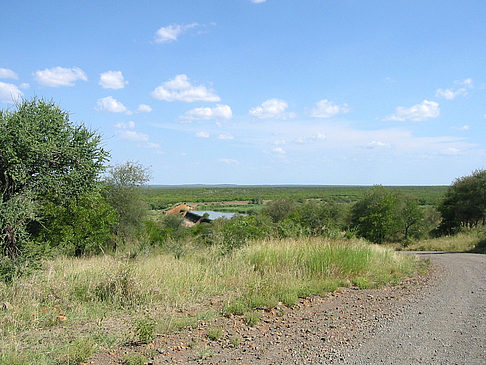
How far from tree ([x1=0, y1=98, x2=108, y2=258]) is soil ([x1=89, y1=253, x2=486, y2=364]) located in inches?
216

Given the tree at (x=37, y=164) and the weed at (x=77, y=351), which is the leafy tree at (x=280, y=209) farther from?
the weed at (x=77, y=351)

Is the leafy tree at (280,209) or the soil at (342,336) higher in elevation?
the soil at (342,336)

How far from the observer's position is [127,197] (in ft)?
88.7

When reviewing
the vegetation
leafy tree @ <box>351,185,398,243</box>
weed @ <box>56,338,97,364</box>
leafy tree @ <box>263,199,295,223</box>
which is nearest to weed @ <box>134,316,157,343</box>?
the vegetation

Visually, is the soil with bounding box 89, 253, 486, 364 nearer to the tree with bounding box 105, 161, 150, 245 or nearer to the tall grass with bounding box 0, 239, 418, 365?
the tall grass with bounding box 0, 239, 418, 365

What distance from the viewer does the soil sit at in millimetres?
4375

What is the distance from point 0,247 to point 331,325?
7585 mm

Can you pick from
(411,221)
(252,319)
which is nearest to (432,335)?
(252,319)

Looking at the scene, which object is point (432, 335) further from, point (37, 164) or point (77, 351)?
point (37, 164)

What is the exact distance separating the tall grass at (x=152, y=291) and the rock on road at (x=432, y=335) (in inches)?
69.5

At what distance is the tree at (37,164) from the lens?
850 centimetres

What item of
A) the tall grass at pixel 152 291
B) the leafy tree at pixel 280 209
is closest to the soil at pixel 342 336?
the tall grass at pixel 152 291

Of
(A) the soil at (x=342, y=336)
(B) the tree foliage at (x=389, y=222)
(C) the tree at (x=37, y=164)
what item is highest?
(C) the tree at (x=37, y=164)

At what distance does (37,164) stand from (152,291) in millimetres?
5110
